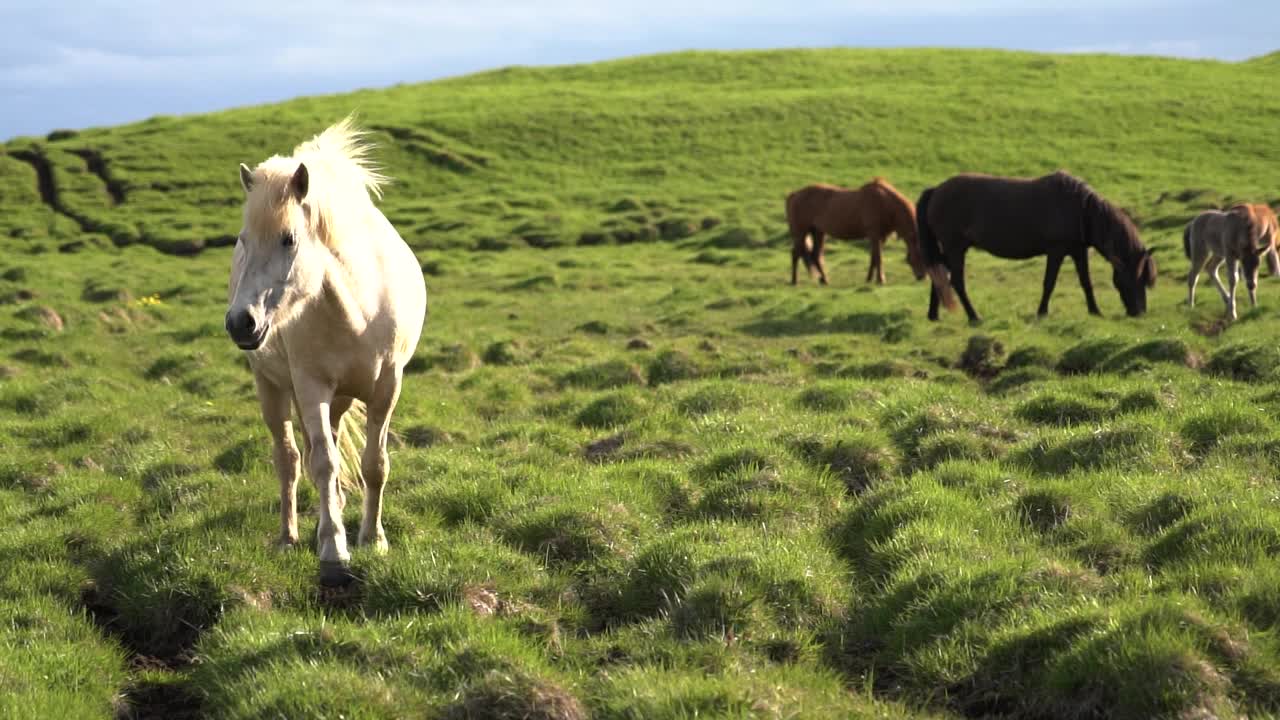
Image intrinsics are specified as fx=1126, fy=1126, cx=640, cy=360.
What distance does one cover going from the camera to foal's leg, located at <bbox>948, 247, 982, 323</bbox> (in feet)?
58.8

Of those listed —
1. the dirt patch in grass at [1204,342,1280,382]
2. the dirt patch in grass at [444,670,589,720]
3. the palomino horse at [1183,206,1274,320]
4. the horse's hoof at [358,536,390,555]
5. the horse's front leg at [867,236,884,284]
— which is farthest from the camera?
the horse's front leg at [867,236,884,284]

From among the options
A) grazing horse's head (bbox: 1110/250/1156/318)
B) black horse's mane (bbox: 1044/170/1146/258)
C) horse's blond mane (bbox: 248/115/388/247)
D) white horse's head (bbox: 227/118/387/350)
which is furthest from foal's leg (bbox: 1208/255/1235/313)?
white horse's head (bbox: 227/118/387/350)

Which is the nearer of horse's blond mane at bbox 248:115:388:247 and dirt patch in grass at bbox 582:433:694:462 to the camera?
horse's blond mane at bbox 248:115:388:247

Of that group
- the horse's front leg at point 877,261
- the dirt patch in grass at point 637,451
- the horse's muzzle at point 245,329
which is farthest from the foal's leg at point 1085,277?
the horse's muzzle at point 245,329

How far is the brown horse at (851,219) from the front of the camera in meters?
26.6

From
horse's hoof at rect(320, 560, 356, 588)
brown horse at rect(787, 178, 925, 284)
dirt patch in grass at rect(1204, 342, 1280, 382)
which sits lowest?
brown horse at rect(787, 178, 925, 284)

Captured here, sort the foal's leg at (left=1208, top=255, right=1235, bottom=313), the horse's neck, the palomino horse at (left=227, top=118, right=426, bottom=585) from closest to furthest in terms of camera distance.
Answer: the palomino horse at (left=227, top=118, right=426, bottom=585) < the horse's neck < the foal's leg at (left=1208, top=255, right=1235, bottom=313)

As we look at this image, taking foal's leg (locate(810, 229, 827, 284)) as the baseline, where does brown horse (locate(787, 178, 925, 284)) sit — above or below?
above

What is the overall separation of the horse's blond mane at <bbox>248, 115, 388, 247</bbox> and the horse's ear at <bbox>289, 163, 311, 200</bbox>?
1.1 inches

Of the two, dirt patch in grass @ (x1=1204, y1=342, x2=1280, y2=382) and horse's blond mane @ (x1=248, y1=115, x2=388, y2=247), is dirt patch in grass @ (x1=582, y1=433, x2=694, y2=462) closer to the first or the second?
horse's blond mane @ (x1=248, y1=115, x2=388, y2=247)

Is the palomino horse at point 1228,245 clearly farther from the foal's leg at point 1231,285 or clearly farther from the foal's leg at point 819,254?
the foal's leg at point 819,254

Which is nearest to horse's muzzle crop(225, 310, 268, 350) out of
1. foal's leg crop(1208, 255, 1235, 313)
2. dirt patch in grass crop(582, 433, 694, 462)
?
dirt patch in grass crop(582, 433, 694, 462)

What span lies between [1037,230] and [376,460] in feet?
44.6

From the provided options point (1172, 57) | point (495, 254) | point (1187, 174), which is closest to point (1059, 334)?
point (495, 254)
